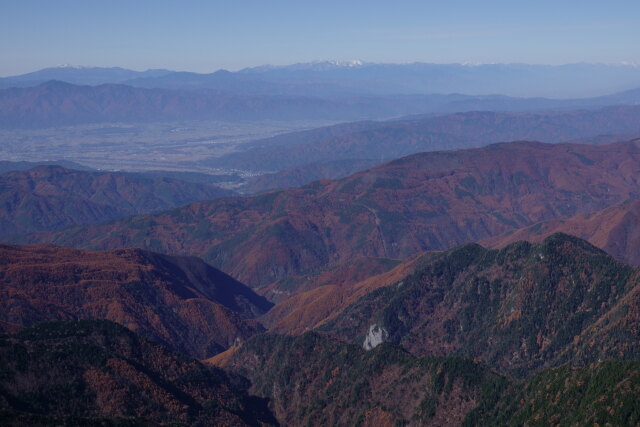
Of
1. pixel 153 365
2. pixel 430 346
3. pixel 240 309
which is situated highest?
pixel 153 365

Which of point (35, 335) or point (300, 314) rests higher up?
point (35, 335)

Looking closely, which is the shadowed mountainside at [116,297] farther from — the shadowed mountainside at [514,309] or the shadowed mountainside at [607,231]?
the shadowed mountainside at [607,231]

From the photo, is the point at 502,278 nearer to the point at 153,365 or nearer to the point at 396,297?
the point at 396,297

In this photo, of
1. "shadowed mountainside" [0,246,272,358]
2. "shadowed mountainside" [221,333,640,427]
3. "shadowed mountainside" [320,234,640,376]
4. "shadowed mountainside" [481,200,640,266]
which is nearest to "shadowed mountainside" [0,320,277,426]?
"shadowed mountainside" [221,333,640,427]

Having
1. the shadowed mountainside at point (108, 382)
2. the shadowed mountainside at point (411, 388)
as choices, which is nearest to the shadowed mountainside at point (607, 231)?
the shadowed mountainside at point (411, 388)

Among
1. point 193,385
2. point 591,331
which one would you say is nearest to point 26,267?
point 193,385

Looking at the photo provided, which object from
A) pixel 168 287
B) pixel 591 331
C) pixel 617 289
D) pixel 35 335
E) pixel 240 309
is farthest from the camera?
pixel 240 309

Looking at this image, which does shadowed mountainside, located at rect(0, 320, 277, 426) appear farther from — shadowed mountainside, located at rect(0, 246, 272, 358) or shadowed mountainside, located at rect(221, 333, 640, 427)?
shadowed mountainside, located at rect(0, 246, 272, 358)
